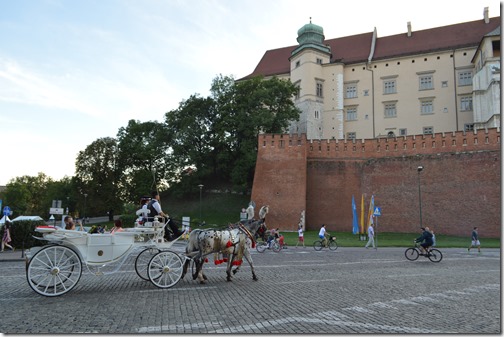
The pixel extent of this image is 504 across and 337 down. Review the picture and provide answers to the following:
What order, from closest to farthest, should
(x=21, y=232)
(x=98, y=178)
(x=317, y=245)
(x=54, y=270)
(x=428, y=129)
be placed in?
1. (x=54, y=270)
2. (x=21, y=232)
3. (x=317, y=245)
4. (x=428, y=129)
5. (x=98, y=178)

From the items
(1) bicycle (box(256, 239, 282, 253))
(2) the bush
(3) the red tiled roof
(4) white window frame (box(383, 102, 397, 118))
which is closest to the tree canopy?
(3) the red tiled roof

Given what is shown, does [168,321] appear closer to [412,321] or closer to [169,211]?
[412,321]

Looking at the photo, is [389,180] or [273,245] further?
[389,180]

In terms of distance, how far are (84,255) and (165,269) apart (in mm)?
1682

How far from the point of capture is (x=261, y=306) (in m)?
6.96

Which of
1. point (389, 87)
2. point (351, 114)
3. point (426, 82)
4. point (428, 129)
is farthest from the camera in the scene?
point (351, 114)

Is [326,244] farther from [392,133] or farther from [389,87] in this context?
[389,87]

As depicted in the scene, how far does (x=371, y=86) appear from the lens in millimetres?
56594

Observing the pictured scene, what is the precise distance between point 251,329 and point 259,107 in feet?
142

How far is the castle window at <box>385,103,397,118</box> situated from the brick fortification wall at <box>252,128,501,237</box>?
19.1 metres

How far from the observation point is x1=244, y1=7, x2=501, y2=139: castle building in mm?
51625

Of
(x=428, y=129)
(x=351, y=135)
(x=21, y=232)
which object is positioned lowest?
(x=21, y=232)

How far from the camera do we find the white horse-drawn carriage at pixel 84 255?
7.57m

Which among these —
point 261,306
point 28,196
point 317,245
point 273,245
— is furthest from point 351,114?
point 28,196
